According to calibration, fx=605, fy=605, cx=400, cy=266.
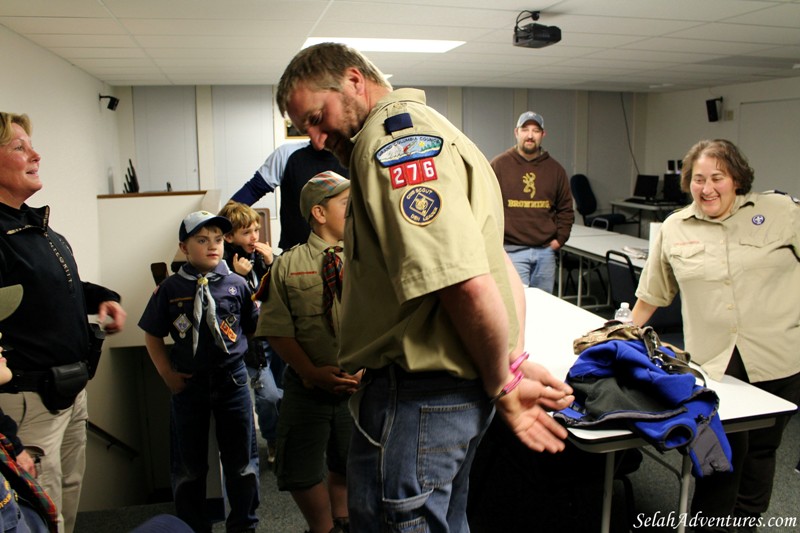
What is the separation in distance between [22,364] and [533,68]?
5.66 metres

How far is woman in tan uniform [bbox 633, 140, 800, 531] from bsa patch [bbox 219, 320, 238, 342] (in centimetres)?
176

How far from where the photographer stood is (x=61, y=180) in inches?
164

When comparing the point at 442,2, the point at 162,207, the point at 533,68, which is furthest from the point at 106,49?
the point at 533,68

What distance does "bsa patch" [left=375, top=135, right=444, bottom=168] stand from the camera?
3.31 feet

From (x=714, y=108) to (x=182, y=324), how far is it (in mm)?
8196

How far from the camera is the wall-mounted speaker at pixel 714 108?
824 cm

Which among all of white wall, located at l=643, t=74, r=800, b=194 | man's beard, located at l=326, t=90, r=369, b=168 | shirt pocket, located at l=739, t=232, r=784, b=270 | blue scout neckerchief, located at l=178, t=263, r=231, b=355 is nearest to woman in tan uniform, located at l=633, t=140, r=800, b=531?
shirt pocket, located at l=739, t=232, r=784, b=270

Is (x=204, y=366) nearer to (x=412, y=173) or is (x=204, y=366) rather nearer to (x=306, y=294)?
(x=306, y=294)

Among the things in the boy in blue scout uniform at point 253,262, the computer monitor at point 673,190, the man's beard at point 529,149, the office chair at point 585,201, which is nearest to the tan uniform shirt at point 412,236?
the boy in blue scout uniform at point 253,262

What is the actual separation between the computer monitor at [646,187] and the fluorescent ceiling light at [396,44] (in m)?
5.07

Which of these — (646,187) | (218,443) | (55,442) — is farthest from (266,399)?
(646,187)

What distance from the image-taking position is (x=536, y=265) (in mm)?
4434

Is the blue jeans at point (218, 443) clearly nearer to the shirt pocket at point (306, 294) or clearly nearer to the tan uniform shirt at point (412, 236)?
the shirt pocket at point (306, 294)

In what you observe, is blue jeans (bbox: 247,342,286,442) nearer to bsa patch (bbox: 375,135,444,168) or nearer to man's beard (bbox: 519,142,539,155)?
bsa patch (bbox: 375,135,444,168)
